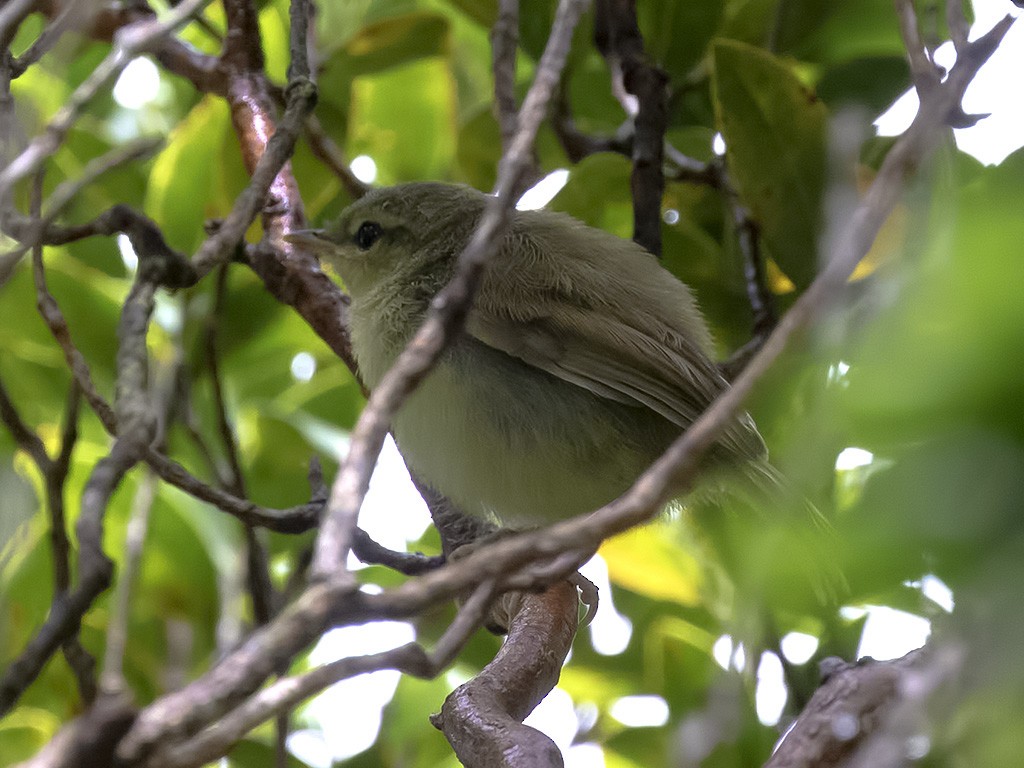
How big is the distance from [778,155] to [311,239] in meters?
1.24

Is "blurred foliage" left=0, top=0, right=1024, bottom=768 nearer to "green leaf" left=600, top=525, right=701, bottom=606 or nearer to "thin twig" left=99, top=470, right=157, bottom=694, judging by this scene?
"green leaf" left=600, top=525, right=701, bottom=606

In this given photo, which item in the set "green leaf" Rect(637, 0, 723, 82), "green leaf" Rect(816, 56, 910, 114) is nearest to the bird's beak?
"green leaf" Rect(637, 0, 723, 82)

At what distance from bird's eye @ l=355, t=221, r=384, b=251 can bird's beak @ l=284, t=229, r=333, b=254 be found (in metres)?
0.09

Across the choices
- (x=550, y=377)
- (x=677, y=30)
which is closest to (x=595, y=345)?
(x=550, y=377)

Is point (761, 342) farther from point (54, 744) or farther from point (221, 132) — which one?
point (54, 744)

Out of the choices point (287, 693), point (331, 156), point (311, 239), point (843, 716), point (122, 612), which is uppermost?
point (331, 156)

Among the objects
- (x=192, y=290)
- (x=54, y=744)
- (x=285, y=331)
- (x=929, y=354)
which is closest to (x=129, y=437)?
(x=54, y=744)

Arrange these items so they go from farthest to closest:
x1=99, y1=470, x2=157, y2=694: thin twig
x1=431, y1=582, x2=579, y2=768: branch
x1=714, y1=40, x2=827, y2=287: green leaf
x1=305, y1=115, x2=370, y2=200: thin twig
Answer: x1=305, y1=115, x2=370, y2=200: thin twig
x1=714, y1=40, x2=827, y2=287: green leaf
x1=431, y1=582, x2=579, y2=768: branch
x1=99, y1=470, x2=157, y2=694: thin twig

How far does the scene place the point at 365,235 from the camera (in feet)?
11.3

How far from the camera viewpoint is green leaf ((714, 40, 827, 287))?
307 cm

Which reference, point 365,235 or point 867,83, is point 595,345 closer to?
point 365,235

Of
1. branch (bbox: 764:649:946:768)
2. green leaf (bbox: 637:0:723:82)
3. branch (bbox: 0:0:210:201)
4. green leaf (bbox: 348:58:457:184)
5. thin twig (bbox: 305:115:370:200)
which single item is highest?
green leaf (bbox: 348:58:457:184)

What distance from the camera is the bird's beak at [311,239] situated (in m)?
3.31

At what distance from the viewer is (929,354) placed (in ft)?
3.45
